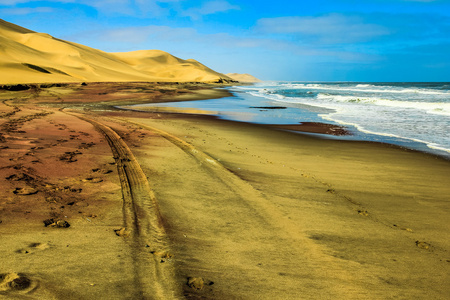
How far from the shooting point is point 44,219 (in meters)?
3.39

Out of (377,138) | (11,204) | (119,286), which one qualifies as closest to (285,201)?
(119,286)

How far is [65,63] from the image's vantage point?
77375 mm

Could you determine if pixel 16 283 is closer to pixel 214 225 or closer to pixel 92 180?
pixel 214 225

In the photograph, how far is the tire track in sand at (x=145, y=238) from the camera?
2.33 meters

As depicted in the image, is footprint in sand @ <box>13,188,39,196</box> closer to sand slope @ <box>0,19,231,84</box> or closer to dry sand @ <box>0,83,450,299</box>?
dry sand @ <box>0,83,450,299</box>

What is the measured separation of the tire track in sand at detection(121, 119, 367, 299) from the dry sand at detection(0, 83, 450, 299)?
0.01 m

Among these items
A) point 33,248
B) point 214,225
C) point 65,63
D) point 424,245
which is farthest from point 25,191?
point 65,63

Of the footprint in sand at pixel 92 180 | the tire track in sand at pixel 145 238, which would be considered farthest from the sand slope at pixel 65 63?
the tire track in sand at pixel 145 238

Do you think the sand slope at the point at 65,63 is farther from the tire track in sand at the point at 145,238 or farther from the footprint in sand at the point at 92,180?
the tire track in sand at the point at 145,238

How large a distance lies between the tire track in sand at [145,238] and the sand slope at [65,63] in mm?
36328

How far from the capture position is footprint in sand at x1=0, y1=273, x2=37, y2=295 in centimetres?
217

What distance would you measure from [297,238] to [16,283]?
2.53m

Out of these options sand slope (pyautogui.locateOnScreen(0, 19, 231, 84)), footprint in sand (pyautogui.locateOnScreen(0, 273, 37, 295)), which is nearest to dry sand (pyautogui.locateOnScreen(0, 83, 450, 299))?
footprint in sand (pyautogui.locateOnScreen(0, 273, 37, 295))

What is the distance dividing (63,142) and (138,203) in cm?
431
